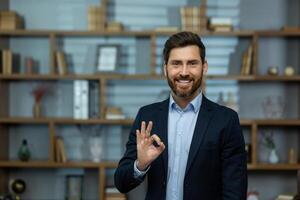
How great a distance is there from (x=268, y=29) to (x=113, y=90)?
1500mm

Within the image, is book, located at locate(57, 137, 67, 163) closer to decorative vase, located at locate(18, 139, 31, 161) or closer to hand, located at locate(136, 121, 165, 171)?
decorative vase, located at locate(18, 139, 31, 161)

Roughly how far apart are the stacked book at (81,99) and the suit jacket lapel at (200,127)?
2373mm

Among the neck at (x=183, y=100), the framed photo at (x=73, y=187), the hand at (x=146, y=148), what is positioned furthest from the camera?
the framed photo at (x=73, y=187)

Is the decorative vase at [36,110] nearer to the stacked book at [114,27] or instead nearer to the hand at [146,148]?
the stacked book at [114,27]

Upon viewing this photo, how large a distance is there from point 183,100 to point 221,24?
2.41 m

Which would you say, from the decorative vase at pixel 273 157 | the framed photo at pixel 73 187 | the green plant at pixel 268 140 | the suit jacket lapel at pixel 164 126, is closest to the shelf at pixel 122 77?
the green plant at pixel 268 140

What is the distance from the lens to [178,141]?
1639 millimetres

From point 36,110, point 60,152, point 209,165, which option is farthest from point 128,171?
point 36,110

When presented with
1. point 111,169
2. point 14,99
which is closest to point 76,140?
point 111,169

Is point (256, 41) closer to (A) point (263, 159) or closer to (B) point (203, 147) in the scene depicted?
(A) point (263, 159)

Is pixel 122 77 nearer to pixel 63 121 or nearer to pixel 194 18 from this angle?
pixel 63 121

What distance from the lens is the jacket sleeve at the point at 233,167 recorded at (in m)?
1.56

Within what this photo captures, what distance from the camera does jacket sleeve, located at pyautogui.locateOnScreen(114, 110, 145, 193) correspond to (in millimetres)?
1580

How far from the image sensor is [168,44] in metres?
1.62
